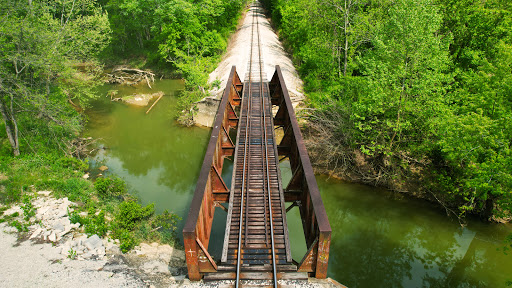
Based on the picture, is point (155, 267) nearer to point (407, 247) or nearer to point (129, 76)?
point (407, 247)

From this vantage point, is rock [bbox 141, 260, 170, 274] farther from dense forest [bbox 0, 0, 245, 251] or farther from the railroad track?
the railroad track

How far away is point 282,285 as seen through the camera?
7906 millimetres

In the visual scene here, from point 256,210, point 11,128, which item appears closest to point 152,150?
point 11,128

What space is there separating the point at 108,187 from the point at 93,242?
16.6 ft

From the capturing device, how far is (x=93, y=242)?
10.8m

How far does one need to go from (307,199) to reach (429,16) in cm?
1108

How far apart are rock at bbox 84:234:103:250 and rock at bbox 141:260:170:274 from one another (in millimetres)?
1919

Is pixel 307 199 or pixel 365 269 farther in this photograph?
pixel 365 269

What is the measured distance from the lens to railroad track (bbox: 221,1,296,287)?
27.7ft

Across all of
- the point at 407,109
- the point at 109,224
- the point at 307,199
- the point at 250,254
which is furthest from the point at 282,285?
the point at 407,109

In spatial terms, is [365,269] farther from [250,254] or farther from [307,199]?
[250,254]

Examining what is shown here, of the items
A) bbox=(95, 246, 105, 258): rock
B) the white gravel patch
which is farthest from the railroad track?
bbox=(95, 246, 105, 258): rock

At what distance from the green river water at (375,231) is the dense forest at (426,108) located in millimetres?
1157

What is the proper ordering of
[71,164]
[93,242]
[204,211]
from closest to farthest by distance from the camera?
[204,211], [93,242], [71,164]
